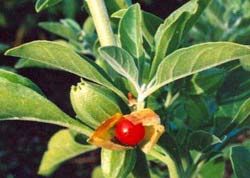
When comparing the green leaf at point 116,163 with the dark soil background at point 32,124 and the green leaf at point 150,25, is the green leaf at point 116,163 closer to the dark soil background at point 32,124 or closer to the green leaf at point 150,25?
the green leaf at point 150,25

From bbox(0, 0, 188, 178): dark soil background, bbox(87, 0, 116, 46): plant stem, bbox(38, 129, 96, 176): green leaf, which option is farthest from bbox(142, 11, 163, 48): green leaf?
bbox(0, 0, 188, 178): dark soil background

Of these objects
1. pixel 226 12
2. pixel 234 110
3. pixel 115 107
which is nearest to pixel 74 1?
pixel 226 12

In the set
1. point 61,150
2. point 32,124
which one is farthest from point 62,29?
point 32,124

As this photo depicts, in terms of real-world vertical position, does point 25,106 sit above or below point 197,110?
above

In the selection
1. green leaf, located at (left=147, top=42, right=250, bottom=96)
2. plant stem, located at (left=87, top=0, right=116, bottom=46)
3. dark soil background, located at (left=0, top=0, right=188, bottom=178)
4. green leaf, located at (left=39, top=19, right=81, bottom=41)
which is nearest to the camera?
green leaf, located at (left=147, top=42, right=250, bottom=96)

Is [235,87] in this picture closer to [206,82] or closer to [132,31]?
[206,82]

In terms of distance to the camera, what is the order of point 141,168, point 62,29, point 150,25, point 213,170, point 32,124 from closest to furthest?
point 141,168
point 150,25
point 213,170
point 62,29
point 32,124

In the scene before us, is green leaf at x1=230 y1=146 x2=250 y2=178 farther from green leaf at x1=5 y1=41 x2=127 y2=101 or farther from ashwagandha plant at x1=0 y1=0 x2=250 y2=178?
green leaf at x1=5 y1=41 x2=127 y2=101

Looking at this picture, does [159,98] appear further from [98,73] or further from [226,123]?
[98,73]
